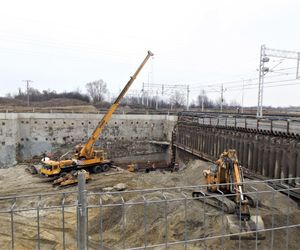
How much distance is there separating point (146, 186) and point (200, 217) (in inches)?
396

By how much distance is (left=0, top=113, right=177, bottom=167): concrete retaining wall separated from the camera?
30688mm

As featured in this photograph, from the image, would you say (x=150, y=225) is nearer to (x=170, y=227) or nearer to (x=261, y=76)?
(x=170, y=227)

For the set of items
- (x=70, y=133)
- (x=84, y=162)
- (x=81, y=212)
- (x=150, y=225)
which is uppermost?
(x=81, y=212)

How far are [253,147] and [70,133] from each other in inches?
844

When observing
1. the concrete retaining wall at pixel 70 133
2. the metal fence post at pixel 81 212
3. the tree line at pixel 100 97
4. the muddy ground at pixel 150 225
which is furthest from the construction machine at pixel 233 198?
the tree line at pixel 100 97

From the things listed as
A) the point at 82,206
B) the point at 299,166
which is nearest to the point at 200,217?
the point at 299,166

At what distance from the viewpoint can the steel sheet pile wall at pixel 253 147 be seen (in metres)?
16.5

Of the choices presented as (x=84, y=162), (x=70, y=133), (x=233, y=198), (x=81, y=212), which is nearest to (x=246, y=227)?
(x=233, y=198)

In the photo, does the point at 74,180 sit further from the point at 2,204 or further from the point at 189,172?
the point at 189,172

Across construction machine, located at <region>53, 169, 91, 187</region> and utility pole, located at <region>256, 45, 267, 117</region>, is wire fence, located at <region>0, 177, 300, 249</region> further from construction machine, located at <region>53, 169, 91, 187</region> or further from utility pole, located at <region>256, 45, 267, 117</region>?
utility pole, located at <region>256, 45, 267, 117</region>

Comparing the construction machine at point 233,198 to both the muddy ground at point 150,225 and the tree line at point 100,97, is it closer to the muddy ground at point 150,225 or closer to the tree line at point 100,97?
the muddy ground at point 150,225

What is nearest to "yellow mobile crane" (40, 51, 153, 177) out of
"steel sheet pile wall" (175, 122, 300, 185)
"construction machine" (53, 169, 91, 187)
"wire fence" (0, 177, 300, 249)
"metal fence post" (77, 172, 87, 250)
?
"construction machine" (53, 169, 91, 187)

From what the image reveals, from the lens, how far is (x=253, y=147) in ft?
65.3

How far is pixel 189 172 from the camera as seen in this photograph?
2575 cm
